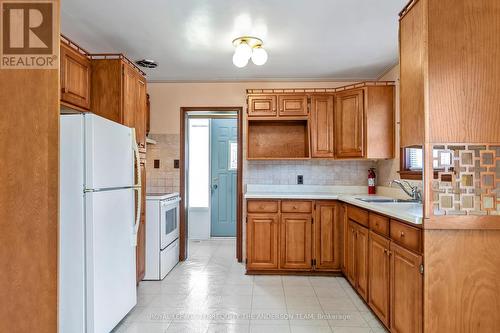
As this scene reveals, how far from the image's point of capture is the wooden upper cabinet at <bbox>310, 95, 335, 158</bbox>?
3.80m

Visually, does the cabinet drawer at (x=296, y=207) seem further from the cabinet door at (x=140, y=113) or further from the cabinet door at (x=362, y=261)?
the cabinet door at (x=140, y=113)

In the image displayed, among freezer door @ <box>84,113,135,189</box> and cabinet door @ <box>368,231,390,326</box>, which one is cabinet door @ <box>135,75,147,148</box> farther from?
cabinet door @ <box>368,231,390,326</box>

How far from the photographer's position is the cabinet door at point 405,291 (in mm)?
1742

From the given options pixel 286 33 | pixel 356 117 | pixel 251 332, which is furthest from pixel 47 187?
pixel 356 117

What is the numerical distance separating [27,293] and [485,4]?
2.84m

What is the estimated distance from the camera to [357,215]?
9.61ft

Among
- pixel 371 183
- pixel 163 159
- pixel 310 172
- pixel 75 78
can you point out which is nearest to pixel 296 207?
pixel 310 172

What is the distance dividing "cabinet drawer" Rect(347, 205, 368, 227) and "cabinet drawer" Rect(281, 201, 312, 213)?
465 mm

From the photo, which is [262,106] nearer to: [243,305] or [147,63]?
[147,63]

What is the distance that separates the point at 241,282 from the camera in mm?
3369

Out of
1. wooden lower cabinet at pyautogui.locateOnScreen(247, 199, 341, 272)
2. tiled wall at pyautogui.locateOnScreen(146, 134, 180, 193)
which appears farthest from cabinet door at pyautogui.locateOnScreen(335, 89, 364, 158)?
tiled wall at pyautogui.locateOnScreen(146, 134, 180, 193)

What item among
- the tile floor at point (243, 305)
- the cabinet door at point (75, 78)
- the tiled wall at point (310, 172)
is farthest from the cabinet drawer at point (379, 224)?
the cabinet door at point (75, 78)

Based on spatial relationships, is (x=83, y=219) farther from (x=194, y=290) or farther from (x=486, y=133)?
(x=486, y=133)

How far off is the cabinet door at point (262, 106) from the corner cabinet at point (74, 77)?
5.88ft
